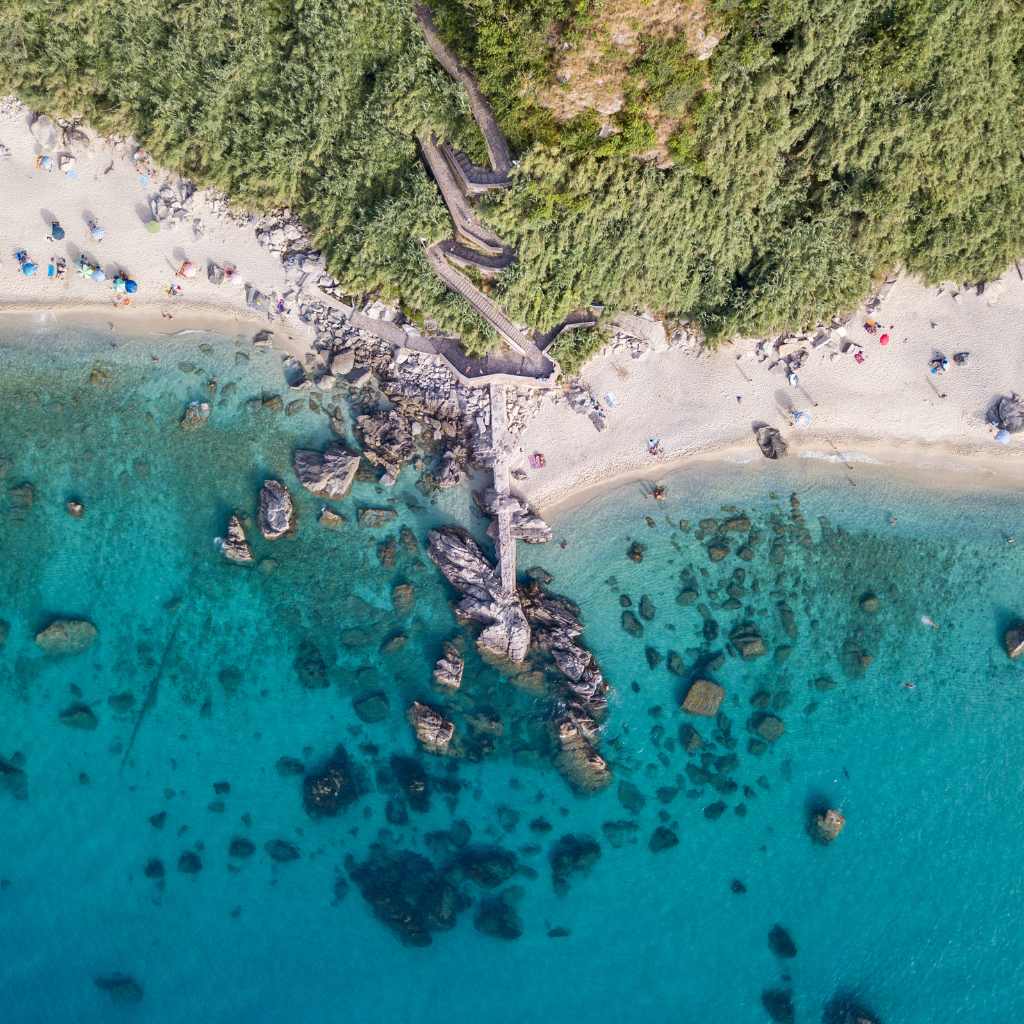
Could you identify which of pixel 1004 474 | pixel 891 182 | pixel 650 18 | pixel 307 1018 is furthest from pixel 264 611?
pixel 1004 474

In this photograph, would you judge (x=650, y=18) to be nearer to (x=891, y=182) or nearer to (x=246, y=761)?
(x=891, y=182)

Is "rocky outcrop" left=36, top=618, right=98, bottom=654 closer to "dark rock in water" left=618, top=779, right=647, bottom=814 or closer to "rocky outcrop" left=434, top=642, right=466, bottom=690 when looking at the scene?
"rocky outcrop" left=434, top=642, right=466, bottom=690

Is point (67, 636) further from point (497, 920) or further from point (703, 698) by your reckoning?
point (703, 698)

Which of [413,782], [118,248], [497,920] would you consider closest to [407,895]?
[497,920]

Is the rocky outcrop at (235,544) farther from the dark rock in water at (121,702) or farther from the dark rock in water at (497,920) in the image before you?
the dark rock in water at (497,920)

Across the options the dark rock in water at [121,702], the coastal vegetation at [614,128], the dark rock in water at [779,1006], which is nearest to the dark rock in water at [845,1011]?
the dark rock in water at [779,1006]

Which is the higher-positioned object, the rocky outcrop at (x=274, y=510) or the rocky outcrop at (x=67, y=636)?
the rocky outcrop at (x=274, y=510)
